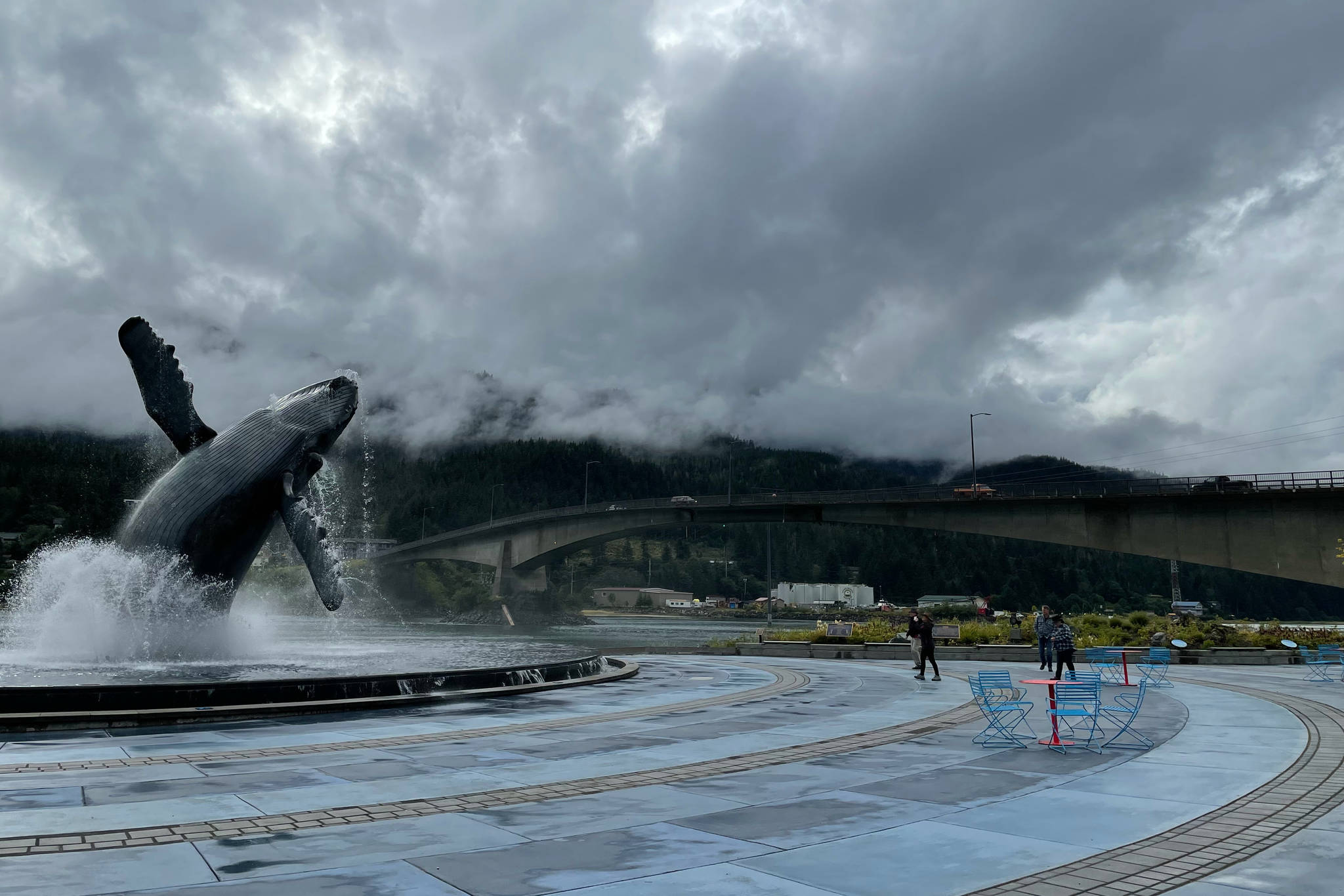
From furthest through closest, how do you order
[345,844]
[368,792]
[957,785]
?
[957,785]
[368,792]
[345,844]

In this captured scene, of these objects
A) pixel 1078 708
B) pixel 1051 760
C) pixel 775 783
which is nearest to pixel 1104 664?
pixel 1078 708

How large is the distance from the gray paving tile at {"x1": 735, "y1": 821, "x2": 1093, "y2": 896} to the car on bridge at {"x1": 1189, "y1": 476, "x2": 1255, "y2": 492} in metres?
46.1

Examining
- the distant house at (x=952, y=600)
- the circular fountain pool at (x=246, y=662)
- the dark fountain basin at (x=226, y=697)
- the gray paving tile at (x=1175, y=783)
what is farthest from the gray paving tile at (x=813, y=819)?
the distant house at (x=952, y=600)

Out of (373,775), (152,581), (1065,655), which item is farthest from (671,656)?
(373,775)

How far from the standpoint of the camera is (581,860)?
21.6ft

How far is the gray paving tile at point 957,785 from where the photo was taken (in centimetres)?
884

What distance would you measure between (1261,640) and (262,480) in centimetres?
3454

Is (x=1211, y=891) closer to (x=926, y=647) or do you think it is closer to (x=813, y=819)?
(x=813, y=819)

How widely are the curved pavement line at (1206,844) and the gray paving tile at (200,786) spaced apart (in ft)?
22.0

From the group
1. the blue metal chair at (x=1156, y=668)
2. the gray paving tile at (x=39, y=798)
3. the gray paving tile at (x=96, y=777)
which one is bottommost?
the blue metal chair at (x=1156, y=668)

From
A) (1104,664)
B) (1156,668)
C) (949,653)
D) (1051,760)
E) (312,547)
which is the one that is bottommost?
(949,653)

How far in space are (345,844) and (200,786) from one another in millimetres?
2937

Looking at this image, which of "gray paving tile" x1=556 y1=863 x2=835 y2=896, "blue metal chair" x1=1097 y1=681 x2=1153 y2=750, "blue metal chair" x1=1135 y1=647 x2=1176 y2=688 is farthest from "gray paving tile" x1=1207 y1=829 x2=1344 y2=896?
"blue metal chair" x1=1135 y1=647 x2=1176 y2=688

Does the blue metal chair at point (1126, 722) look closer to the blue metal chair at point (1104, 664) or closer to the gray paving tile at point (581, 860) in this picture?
the blue metal chair at point (1104, 664)
